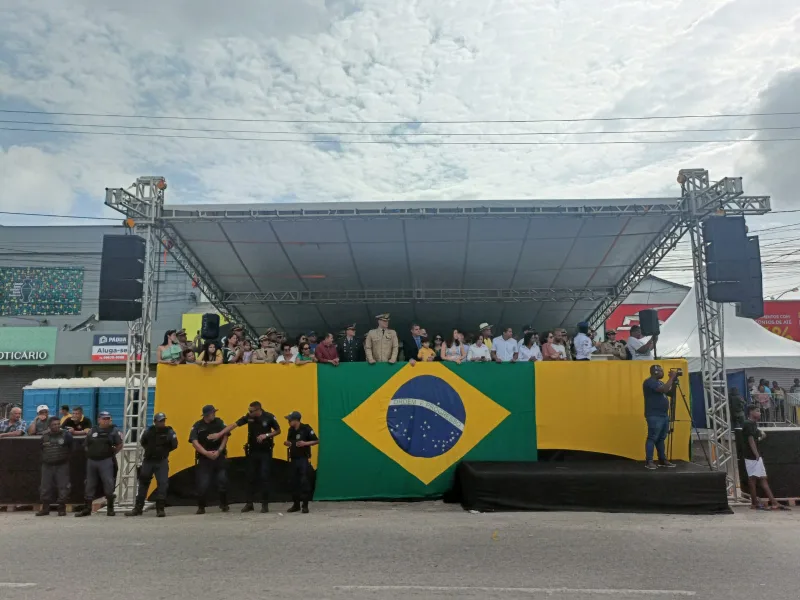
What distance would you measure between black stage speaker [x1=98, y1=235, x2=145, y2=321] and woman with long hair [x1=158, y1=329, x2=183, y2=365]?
3.04 ft

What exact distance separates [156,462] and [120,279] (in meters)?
2.95

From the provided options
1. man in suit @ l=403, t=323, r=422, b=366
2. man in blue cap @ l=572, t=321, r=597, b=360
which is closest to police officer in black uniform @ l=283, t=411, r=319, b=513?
man in suit @ l=403, t=323, r=422, b=366

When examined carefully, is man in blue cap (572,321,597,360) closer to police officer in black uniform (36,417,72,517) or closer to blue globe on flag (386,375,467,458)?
blue globe on flag (386,375,467,458)

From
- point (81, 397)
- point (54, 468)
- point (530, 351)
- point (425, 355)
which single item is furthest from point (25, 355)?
point (530, 351)

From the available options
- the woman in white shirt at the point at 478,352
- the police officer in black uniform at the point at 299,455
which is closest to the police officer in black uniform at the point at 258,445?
the police officer in black uniform at the point at 299,455

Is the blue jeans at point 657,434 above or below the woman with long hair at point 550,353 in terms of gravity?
below

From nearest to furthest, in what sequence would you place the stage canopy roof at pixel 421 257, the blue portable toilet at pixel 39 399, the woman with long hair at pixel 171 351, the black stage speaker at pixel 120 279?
the black stage speaker at pixel 120 279
the woman with long hair at pixel 171 351
the stage canopy roof at pixel 421 257
the blue portable toilet at pixel 39 399

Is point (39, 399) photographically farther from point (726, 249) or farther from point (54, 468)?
point (726, 249)

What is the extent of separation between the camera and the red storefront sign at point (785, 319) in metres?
29.8

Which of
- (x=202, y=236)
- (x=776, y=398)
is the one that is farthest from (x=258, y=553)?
(x=776, y=398)

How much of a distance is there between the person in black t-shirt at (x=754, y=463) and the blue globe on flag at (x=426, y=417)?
4300 mm

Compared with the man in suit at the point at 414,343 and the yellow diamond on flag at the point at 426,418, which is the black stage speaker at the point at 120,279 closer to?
the yellow diamond on flag at the point at 426,418

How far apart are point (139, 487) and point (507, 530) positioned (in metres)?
5.57

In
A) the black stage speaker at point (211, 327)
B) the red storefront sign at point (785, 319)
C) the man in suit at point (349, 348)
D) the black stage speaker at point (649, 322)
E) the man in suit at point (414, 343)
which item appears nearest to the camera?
the man in suit at point (349, 348)
